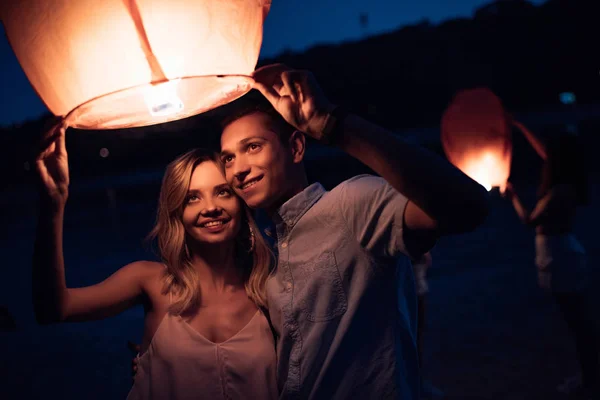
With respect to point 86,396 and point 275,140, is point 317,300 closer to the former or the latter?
A: point 275,140

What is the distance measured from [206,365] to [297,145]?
0.88 meters

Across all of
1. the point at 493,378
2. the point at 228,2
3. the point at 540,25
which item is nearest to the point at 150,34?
the point at 228,2

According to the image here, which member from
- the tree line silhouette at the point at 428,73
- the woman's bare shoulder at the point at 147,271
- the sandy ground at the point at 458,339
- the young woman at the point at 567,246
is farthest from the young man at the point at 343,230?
the tree line silhouette at the point at 428,73

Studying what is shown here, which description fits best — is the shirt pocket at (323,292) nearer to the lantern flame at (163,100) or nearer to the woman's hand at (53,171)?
the lantern flame at (163,100)

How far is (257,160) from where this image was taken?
1.56 m

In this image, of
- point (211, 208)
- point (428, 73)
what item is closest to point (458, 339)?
point (211, 208)

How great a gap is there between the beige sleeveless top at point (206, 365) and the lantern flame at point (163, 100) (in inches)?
34.6

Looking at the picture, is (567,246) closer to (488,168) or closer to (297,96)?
(488,168)

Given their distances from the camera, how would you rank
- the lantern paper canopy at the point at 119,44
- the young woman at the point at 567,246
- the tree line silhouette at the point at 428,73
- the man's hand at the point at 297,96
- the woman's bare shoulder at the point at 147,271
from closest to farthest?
the lantern paper canopy at the point at 119,44 → the man's hand at the point at 297,96 → the woman's bare shoulder at the point at 147,271 → the young woman at the point at 567,246 → the tree line silhouette at the point at 428,73

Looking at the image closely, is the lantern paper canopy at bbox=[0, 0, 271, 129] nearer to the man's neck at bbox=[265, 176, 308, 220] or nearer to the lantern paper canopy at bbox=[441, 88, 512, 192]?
the man's neck at bbox=[265, 176, 308, 220]

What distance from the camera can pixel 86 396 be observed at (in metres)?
4.29

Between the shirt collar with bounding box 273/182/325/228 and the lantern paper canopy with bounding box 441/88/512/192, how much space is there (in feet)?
6.41

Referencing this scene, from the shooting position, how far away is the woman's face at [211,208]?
1.87m

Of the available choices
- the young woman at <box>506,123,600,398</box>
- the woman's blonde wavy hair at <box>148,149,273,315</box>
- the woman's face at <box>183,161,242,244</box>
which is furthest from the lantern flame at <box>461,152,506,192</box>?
the woman's face at <box>183,161,242,244</box>
